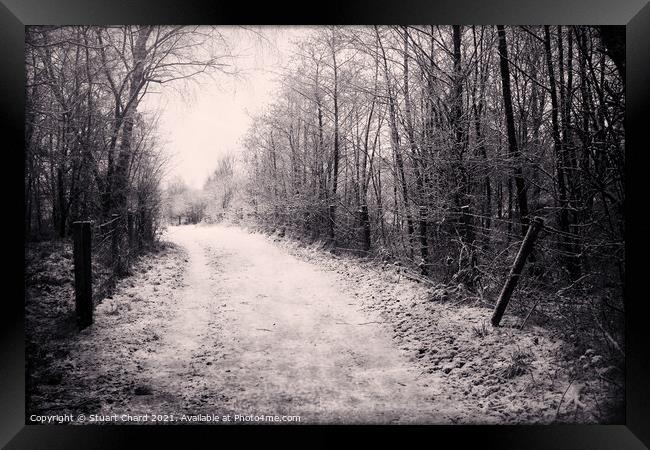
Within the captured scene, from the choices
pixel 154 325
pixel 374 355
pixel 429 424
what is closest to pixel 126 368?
pixel 154 325

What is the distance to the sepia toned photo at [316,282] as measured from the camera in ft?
10.1

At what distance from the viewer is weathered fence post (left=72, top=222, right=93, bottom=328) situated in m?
3.28

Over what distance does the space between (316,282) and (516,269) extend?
8.62 ft

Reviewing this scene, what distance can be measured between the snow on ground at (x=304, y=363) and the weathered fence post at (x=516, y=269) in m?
0.19

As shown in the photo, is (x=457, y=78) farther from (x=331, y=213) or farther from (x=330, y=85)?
(x=331, y=213)

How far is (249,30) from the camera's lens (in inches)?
138

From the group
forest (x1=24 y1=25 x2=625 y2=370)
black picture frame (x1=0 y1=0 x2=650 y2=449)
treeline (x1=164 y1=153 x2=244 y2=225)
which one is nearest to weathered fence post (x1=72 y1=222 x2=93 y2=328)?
forest (x1=24 y1=25 x2=625 y2=370)

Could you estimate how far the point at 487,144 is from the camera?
12.5 feet

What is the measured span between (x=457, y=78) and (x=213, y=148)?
10.3 ft

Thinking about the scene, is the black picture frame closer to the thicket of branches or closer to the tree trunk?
the thicket of branches
